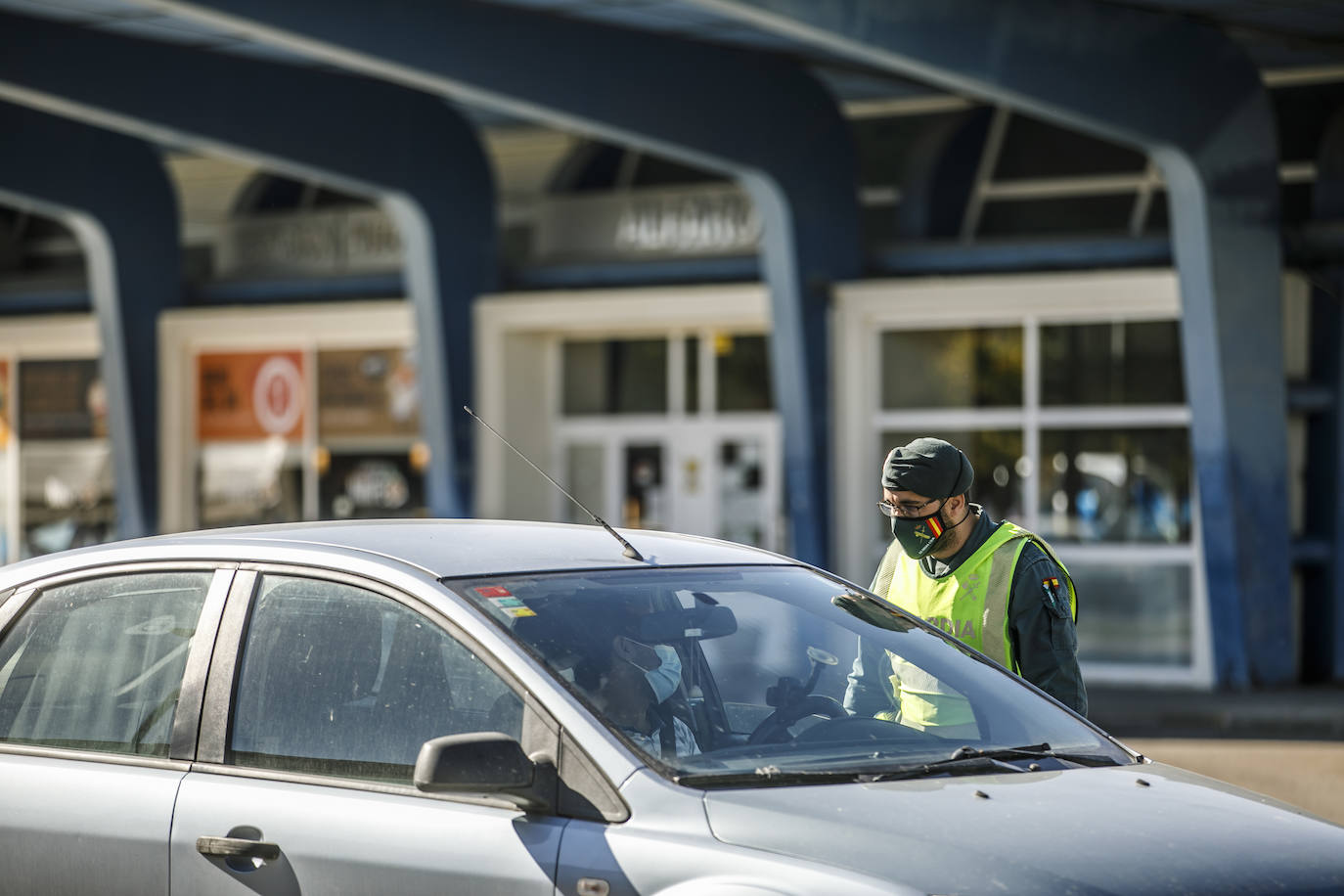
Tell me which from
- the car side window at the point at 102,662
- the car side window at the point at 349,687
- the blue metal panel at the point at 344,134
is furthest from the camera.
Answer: the blue metal panel at the point at 344,134

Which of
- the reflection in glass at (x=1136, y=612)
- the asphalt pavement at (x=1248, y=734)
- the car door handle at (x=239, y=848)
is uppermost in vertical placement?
the car door handle at (x=239, y=848)

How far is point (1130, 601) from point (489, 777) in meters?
14.4

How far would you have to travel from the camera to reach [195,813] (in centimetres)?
418

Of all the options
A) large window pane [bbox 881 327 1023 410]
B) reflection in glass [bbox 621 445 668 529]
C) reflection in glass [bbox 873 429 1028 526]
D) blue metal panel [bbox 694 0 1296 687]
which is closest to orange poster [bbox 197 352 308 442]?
reflection in glass [bbox 621 445 668 529]

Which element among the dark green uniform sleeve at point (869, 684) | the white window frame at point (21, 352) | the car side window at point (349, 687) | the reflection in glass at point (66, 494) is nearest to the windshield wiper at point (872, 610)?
the dark green uniform sleeve at point (869, 684)

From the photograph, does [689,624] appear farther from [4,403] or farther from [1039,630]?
[4,403]

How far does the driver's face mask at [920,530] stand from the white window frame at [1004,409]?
11.9 m

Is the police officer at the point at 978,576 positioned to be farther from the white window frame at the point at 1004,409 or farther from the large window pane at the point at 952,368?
the large window pane at the point at 952,368

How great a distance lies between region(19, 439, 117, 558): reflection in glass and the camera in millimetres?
22547

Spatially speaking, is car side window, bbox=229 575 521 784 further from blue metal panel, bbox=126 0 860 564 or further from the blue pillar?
the blue pillar

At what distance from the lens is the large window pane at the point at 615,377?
66.7 ft

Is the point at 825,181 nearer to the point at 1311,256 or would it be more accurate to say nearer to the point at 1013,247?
the point at 1013,247

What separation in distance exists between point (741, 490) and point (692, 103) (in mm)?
4961

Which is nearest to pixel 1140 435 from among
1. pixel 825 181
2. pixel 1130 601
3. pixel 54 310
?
pixel 1130 601
